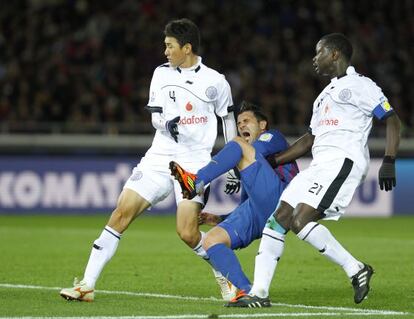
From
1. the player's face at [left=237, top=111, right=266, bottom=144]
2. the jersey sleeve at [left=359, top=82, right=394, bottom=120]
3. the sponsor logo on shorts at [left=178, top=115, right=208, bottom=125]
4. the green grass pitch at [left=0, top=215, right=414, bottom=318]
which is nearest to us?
the green grass pitch at [left=0, top=215, right=414, bottom=318]

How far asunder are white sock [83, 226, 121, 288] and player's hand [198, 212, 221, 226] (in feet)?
2.33

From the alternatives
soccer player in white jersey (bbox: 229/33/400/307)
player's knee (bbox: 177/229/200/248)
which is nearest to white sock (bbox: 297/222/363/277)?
soccer player in white jersey (bbox: 229/33/400/307)

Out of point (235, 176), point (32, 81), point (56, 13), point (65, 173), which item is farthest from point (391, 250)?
point (56, 13)

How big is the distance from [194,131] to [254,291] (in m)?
1.64

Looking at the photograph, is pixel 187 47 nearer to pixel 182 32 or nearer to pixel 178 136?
pixel 182 32

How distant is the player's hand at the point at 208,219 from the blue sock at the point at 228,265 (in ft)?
1.68

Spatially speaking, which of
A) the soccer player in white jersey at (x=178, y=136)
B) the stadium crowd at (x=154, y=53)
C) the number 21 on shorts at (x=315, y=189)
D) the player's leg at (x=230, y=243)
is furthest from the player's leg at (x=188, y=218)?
the stadium crowd at (x=154, y=53)

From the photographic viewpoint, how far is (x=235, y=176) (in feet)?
32.5

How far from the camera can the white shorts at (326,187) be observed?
9.12 meters

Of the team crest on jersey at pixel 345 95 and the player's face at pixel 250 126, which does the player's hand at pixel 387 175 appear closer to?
the team crest on jersey at pixel 345 95

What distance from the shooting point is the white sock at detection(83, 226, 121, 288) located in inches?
380

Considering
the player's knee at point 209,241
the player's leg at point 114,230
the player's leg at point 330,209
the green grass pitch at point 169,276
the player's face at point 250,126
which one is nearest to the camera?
the green grass pitch at point 169,276

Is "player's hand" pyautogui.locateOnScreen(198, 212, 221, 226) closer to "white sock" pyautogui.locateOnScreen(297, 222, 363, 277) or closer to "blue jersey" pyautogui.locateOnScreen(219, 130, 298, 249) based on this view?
"blue jersey" pyautogui.locateOnScreen(219, 130, 298, 249)

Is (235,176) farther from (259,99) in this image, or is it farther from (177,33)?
(259,99)
